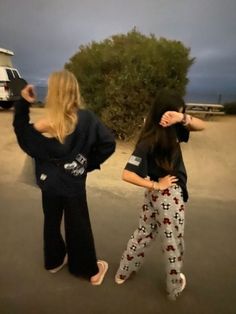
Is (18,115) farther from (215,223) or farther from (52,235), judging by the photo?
(215,223)

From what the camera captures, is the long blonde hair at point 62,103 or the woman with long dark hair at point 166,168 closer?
the woman with long dark hair at point 166,168

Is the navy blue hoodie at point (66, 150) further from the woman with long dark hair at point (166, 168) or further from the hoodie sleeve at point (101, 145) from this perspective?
the woman with long dark hair at point (166, 168)

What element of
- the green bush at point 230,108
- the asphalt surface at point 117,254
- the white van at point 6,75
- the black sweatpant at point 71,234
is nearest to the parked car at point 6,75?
the white van at point 6,75

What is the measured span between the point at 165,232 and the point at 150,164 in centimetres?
55

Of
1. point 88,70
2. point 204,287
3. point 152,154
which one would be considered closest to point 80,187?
point 152,154

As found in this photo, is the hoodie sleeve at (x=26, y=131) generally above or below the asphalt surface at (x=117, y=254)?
above

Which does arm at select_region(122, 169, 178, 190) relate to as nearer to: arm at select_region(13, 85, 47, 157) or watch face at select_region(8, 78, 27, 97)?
arm at select_region(13, 85, 47, 157)

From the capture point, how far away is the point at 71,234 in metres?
3.34

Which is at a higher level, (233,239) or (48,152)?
(48,152)

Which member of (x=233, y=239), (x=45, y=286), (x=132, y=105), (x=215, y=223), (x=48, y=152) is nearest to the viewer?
(x=48, y=152)

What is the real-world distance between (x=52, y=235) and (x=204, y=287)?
1454mm

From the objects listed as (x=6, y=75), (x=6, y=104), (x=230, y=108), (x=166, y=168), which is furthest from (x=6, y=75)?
(x=166, y=168)

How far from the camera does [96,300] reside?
10.4 ft

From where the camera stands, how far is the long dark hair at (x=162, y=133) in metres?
2.82
